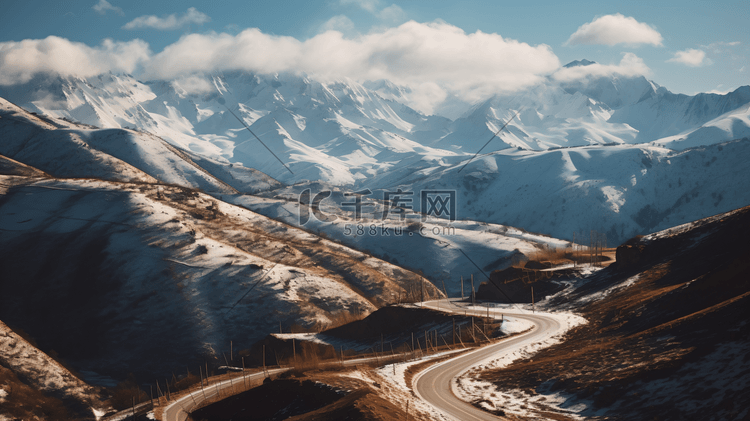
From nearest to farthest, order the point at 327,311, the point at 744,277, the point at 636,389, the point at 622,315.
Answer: the point at 636,389 → the point at 744,277 → the point at 622,315 → the point at 327,311

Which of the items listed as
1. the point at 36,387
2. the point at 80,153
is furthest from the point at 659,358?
the point at 80,153

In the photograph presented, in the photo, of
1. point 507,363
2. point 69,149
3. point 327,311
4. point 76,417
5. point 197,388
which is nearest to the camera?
point 507,363

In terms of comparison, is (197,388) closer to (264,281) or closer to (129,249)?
(264,281)

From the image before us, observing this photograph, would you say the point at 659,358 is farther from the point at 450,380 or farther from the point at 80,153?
the point at 80,153

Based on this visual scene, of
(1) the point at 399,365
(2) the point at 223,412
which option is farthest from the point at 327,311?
(2) the point at 223,412

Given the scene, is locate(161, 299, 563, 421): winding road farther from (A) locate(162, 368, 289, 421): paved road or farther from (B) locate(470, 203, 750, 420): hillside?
(B) locate(470, 203, 750, 420): hillside

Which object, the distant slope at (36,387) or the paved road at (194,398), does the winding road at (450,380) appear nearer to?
the paved road at (194,398)
